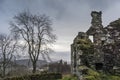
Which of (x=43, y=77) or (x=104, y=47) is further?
(x=43, y=77)

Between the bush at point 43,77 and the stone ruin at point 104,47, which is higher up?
the stone ruin at point 104,47

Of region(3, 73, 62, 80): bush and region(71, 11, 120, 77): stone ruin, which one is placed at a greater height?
region(71, 11, 120, 77): stone ruin

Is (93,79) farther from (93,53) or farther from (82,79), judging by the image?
(93,53)

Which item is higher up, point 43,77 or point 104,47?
point 104,47

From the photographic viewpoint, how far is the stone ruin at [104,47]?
49.3 feet

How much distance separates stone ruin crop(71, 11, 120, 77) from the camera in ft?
49.3

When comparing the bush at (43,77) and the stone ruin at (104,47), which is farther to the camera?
the bush at (43,77)

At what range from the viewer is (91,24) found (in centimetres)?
1608

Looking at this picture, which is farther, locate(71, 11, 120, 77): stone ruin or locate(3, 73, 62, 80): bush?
locate(3, 73, 62, 80): bush

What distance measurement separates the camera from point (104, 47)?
1550 centimetres

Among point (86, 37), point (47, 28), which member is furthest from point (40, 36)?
point (86, 37)

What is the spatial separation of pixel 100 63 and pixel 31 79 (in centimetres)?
1235

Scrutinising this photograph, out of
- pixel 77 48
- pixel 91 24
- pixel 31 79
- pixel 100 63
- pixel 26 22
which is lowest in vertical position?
pixel 31 79

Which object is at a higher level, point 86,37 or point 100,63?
point 86,37
